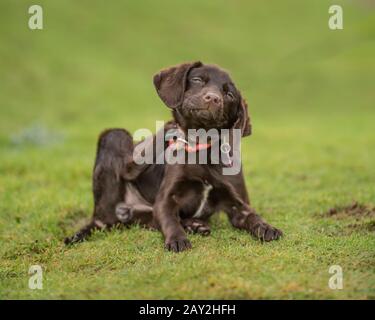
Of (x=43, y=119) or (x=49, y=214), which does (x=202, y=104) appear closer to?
(x=49, y=214)

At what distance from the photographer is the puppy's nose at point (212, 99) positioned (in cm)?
527

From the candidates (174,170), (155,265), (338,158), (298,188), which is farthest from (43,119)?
(155,265)

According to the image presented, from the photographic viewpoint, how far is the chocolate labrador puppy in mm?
5492

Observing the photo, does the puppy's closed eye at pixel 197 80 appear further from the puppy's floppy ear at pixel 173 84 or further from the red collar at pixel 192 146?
the red collar at pixel 192 146

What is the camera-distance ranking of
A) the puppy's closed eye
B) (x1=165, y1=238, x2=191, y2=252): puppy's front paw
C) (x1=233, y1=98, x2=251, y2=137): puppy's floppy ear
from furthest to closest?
(x1=233, y1=98, x2=251, y2=137): puppy's floppy ear
the puppy's closed eye
(x1=165, y1=238, x2=191, y2=252): puppy's front paw

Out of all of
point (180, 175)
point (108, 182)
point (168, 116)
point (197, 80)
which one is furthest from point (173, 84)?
point (168, 116)

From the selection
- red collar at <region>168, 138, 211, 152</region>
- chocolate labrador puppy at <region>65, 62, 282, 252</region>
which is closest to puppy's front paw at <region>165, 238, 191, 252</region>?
chocolate labrador puppy at <region>65, 62, 282, 252</region>

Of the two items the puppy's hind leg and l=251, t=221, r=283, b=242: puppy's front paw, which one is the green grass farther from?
the puppy's hind leg

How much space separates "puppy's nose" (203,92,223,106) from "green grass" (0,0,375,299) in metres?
1.14

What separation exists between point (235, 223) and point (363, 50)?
19.4 metres

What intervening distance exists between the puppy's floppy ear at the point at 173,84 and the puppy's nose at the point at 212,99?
0.33 meters

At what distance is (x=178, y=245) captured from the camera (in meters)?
5.12

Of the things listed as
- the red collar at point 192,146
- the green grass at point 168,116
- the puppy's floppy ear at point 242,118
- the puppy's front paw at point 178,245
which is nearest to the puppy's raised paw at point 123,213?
the green grass at point 168,116

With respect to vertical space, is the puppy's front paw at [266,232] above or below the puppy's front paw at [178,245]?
above
